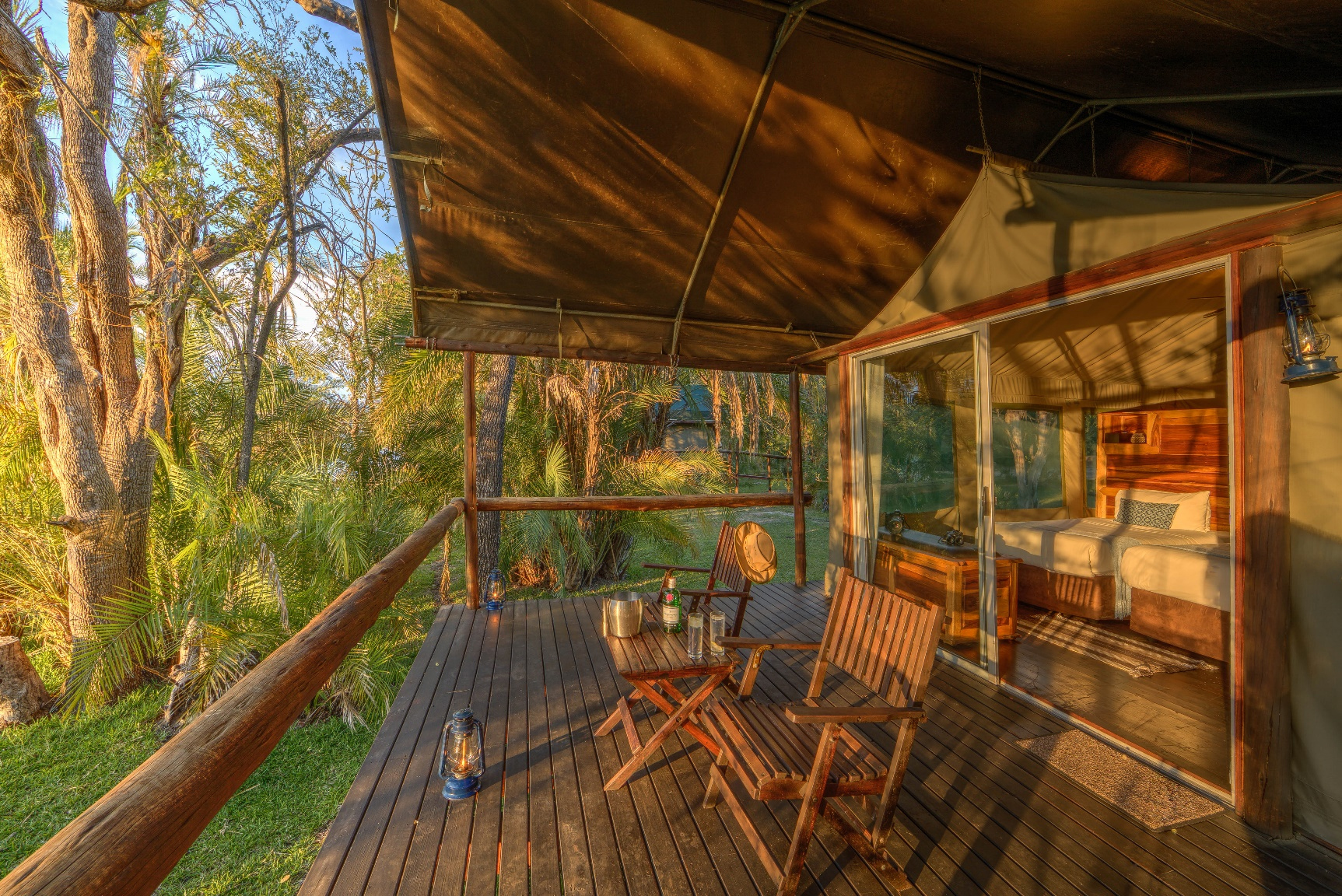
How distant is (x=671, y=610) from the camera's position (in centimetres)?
288

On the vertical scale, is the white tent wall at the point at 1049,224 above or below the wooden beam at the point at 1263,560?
above

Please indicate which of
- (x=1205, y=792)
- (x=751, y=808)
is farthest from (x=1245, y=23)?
(x=751, y=808)

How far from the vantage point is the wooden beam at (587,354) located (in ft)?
14.8

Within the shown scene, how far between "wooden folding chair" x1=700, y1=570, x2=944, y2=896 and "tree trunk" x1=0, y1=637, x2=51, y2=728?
20.9 feet

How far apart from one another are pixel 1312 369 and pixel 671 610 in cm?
255

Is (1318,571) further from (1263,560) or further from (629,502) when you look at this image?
(629,502)

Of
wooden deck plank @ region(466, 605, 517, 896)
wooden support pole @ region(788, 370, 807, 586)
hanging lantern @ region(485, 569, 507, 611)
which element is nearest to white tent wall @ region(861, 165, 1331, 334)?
wooden support pole @ region(788, 370, 807, 586)

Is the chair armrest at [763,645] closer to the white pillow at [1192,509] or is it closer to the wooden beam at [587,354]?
the wooden beam at [587,354]

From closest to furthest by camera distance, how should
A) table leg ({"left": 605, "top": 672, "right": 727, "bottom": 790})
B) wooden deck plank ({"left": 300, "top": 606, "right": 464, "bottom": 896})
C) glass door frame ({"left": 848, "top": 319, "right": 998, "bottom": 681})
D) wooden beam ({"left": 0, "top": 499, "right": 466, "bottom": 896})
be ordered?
1. wooden beam ({"left": 0, "top": 499, "right": 466, "bottom": 896})
2. wooden deck plank ({"left": 300, "top": 606, "right": 464, "bottom": 896})
3. table leg ({"left": 605, "top": 672, "right": 727, "bottom": 790})
4. glass door frame ({"left": 848, "top": 319, "right": 998, "bottom": 681})

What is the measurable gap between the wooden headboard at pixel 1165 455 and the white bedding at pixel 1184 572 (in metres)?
1.22

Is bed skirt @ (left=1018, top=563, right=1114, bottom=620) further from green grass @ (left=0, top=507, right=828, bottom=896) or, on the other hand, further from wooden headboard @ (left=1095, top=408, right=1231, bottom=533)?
green grass @ (left=0, top=507, right=828, bottom=896)

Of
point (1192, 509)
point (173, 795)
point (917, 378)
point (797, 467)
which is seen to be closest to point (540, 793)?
point (173, 795)

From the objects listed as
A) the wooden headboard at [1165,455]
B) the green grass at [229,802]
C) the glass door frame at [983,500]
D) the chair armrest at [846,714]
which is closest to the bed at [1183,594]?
the wooden headboard at [1165,455]

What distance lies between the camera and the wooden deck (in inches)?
73.5
